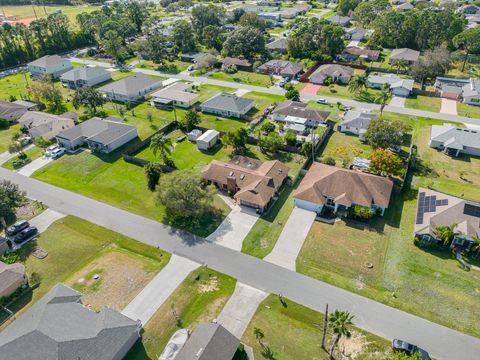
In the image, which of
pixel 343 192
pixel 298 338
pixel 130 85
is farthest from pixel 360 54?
pixel 298 338

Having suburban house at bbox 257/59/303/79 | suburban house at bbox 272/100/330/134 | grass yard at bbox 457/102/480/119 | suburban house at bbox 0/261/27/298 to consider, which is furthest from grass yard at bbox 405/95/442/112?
suburban house at bbox 0/261/27/298

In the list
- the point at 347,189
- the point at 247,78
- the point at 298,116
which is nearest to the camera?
the point at 347,189

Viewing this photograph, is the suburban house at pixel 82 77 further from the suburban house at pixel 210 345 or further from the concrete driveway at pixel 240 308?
the suburban house at pixel 210 345

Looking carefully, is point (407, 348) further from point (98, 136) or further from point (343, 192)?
point (98, 136)

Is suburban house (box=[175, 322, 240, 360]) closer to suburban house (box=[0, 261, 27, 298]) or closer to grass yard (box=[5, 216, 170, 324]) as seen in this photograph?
grass yard (box=[5, 216, 170, 324])

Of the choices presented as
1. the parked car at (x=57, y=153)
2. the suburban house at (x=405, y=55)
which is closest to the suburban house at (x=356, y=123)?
the suburban house at (x=405, y=55)

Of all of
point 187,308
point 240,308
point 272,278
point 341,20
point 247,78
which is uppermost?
point 341,20
